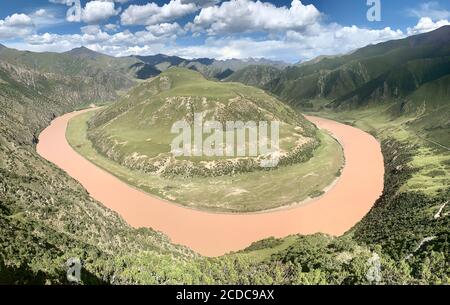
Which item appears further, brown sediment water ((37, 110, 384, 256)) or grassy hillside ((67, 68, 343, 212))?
grassy hillside ((67, 68, 343, 212))

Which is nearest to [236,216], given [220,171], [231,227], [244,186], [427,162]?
[231,227]

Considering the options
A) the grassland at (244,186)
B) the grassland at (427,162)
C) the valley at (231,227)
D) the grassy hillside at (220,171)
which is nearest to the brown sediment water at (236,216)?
the valley at (231,227)

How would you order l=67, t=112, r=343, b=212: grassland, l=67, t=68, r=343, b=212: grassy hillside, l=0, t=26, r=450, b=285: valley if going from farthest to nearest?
l=67, t=68, r=343, b=212: grassy hillside < l=67, t=112, r=343, b=212: grassland < l=0, t=26, r=450, b=285: valley

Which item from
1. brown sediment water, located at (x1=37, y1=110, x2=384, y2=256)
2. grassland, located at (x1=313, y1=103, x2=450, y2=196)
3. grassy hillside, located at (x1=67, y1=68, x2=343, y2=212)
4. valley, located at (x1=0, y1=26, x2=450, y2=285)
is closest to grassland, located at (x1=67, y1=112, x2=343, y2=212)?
grassy hillside, located at (x1=67, y1=68, x2=343, y2=212)

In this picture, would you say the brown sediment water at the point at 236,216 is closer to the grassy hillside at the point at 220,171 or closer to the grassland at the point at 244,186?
the grassland at the point at 244,186

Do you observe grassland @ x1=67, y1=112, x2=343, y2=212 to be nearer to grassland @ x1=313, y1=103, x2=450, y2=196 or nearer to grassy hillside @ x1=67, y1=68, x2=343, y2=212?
grassy hillside @ x1=67, y1=68, x2=343, y2=212

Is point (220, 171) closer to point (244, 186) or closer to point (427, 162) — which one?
point (244, 186)

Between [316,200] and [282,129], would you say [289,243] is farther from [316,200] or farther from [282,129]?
[282,129]
